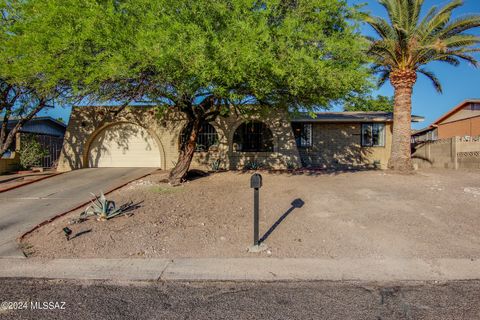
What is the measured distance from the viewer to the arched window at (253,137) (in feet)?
54.8

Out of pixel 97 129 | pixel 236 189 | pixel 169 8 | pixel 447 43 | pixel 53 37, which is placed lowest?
pixel 236 189

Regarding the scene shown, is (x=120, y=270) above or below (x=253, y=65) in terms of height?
below

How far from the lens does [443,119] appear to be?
30734mm

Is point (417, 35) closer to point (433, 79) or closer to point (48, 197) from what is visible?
point (433, 79)

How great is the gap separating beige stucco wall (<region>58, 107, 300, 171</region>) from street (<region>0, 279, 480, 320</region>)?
11.9 metres

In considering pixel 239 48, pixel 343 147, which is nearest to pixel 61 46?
pixel 239 48

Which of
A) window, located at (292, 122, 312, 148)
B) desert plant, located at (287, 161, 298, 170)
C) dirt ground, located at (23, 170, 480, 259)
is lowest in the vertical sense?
dirt ground, located at (23, 170, 480, 259)

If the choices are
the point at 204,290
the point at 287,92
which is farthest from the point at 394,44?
the point at 204,290

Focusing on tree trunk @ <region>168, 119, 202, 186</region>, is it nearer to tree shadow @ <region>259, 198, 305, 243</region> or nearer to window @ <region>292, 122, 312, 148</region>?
tree shadow @ <region>259, 198, 305, 243</region>

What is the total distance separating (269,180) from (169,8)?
7.16 m

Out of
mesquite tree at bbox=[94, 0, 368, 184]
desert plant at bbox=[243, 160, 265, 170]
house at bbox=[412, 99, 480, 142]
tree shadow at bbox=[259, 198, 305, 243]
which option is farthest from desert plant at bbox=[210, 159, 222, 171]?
house at bbox=[412, 99, 480, 142]

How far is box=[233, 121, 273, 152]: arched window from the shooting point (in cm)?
1670

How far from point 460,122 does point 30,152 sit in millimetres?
34941

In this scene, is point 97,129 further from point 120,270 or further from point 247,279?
point 247,279
